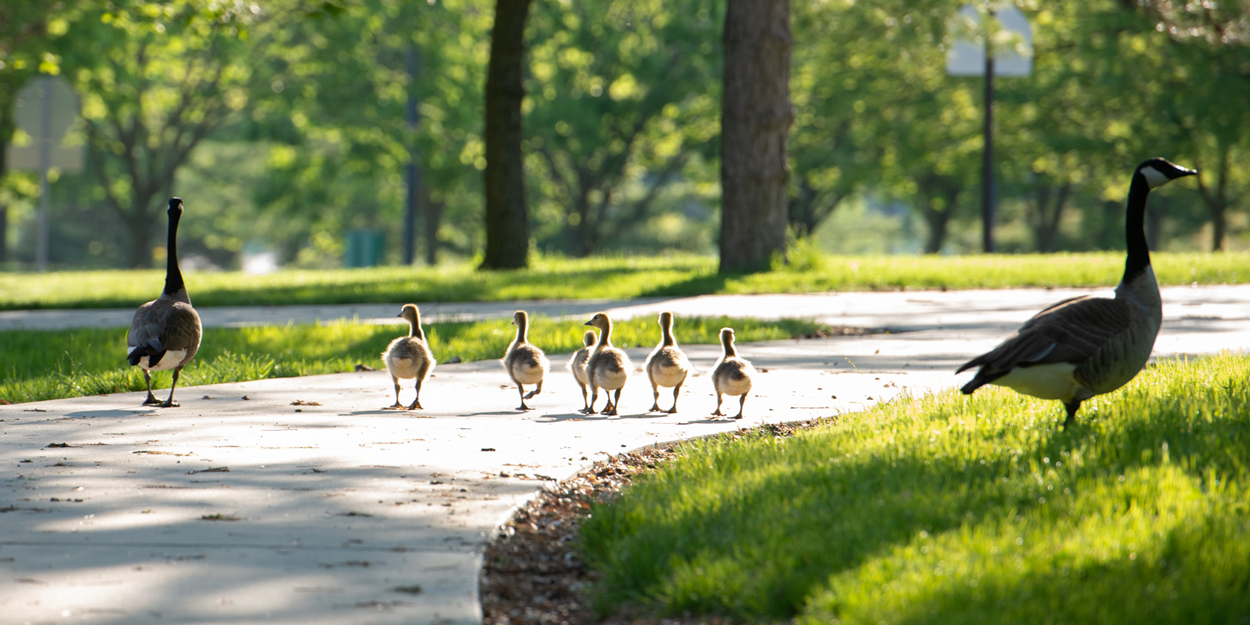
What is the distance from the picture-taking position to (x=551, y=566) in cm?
465

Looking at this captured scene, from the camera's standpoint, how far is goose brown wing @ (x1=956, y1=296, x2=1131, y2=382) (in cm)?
511

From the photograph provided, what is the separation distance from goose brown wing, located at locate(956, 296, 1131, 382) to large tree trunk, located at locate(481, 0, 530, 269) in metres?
15.9

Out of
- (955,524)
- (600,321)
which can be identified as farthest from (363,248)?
(955,524)

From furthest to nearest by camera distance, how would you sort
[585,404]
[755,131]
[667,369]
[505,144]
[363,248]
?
[363,248]
[505,144]
[755,131]
[585,404]
[667,369]

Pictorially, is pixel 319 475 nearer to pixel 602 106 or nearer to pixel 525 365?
pixel 525 365

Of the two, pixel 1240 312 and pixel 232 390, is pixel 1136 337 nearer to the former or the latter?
pixel 232 390

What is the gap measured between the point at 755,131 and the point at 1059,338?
12326 mm

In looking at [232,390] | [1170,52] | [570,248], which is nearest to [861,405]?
[232,390]

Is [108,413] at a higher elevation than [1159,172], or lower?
lower

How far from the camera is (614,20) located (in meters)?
41.3

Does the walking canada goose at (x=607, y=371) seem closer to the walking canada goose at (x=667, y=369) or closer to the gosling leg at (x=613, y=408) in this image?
the gosling leg at (x=613, y=408)

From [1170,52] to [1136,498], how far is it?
3382 cm

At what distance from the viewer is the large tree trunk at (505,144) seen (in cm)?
2030

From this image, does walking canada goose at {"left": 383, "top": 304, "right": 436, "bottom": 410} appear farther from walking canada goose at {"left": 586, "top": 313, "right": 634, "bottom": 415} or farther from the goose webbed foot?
the goose webbed foot
